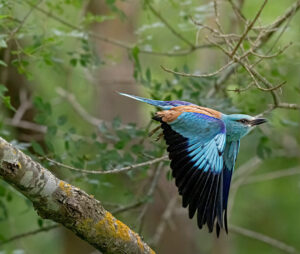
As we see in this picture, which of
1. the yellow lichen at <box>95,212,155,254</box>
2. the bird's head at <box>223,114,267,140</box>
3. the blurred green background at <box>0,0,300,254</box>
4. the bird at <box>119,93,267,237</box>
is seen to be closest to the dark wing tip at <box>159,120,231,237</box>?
the bird at <box>119,93,267,237</box>

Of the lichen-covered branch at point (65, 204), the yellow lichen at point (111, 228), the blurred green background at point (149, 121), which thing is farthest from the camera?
the blurred green background at point (149, 121)

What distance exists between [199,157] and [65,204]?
1.13 metres

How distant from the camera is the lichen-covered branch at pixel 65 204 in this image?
7.24 feet

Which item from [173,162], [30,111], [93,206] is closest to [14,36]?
[173,162]

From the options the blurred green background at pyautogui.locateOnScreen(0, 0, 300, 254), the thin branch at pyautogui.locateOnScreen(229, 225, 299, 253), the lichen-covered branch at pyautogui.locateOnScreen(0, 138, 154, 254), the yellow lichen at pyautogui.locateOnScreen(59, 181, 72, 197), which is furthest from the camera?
the blurred green background at pyautogui.locateOnScreen(0, 0, 300, 254)

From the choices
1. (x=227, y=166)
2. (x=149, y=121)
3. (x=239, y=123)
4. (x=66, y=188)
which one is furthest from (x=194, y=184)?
(x=149, y=121)

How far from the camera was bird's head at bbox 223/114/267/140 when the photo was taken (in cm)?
364

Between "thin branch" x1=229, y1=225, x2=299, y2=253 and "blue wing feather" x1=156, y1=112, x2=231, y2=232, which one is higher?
"blue wing feather" x1=156, y1=112, x2=231, y2=232

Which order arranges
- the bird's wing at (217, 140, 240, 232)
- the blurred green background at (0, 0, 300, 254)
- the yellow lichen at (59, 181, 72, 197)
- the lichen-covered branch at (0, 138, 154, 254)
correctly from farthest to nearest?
1. the blurred green background at (0, 0, 300, 254)
2. the bird's wing at (217, 140, 240, 232)
3. the yellow lichen at (59, 181, 72, 197)
4. the lichen-covered branch at (0, 138, 154, 254)

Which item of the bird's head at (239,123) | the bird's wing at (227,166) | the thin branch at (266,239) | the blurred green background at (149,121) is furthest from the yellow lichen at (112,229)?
the thin branch at (266,239)

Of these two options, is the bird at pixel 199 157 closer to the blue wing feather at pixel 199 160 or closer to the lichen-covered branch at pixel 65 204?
the blue wing feather at pixel 199 160

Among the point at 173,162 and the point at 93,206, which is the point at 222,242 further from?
the point at 93,206

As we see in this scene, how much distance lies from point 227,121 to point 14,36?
1.40 m

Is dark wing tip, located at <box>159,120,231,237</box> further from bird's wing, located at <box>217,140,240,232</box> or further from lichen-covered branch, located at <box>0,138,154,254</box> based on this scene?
lichen-covered branch, located at <box>0,138,154,254</box>
